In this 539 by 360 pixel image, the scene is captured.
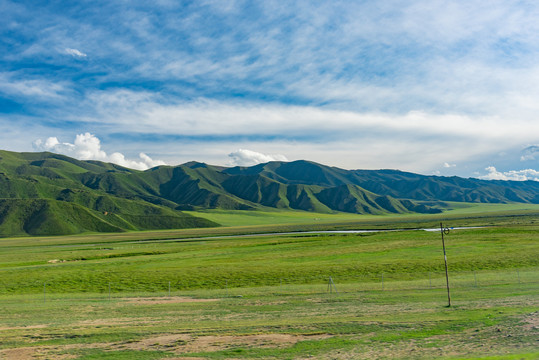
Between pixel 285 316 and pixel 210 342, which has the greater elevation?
pixel 210 342

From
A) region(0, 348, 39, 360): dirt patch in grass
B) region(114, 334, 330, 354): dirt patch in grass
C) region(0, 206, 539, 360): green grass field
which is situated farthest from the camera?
region(114, 334, 330, 354): dirt patch in grass

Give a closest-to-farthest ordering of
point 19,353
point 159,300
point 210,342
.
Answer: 1. point 19,353
2. point 210,342
3. point 159,300

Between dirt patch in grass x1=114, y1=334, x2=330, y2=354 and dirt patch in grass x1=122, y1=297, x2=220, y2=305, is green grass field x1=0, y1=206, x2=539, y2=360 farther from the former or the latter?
dirt patch in grass x1=122, y1=297, x2=220, y2=305

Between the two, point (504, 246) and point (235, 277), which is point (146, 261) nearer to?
point (235, 277)

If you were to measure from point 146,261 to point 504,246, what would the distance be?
78.3 meters

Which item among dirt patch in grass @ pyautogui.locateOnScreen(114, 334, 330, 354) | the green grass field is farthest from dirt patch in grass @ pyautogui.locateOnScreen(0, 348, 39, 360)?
dirt patch in grass @ pyautogui.locateOnScreen(114, 334, 330, 354)

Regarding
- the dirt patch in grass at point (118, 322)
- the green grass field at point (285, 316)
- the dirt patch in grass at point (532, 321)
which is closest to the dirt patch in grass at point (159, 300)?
the green grass field at point (285, 316)

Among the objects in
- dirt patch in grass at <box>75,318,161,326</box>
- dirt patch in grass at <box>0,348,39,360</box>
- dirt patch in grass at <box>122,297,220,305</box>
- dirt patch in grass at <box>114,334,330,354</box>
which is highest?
dirt patch in grass at <box>0,348,39,360</box>

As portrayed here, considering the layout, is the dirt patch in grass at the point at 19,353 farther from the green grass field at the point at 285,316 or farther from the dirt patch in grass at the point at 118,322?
the dirt patch in grass at the point at 118,322

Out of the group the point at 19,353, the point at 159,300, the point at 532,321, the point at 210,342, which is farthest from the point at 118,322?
the point at 532,321

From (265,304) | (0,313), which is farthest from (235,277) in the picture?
(0,313)

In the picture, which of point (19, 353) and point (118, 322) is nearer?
point (19, 353)

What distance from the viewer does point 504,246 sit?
262 ft

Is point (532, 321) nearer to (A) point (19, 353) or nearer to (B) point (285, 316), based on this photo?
(B) point (285, 316)
